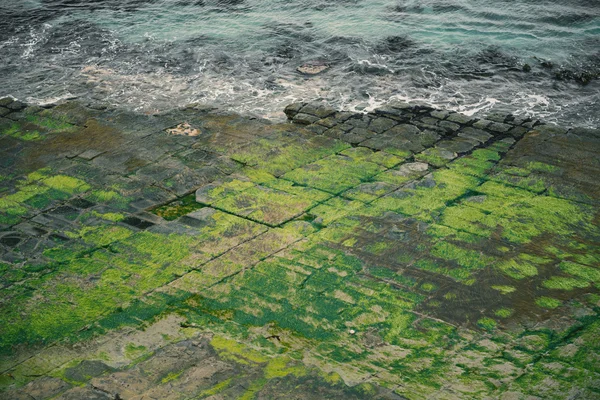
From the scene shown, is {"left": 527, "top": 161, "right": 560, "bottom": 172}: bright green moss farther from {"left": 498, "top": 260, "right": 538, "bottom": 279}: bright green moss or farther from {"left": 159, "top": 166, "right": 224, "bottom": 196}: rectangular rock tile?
{"left": 159, "top": 166, "right": 224, "bottom": 196}: rectangular rock tile

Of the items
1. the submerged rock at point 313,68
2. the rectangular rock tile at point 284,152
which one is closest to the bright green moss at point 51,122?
the rectangular rock tile at point 284,152

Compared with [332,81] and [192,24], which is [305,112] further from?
[192,24]

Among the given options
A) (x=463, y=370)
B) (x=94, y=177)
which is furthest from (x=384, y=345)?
(x=94, y=177)

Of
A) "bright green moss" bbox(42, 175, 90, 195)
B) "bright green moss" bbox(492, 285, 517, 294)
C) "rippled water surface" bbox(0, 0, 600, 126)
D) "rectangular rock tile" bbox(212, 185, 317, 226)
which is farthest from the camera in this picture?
"rippled water surface" bbox(0, 0, 600, 126)

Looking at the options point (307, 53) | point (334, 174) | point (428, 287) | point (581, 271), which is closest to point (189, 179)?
point (334, 174)

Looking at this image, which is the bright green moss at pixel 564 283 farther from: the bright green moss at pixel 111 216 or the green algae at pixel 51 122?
the green algae at pixel 51 122

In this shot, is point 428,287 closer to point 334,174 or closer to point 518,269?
point 518,269

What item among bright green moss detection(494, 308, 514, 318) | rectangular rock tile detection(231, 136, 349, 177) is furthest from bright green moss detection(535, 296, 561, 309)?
rectangular rock tile detection(231, 136, 349, 177)
